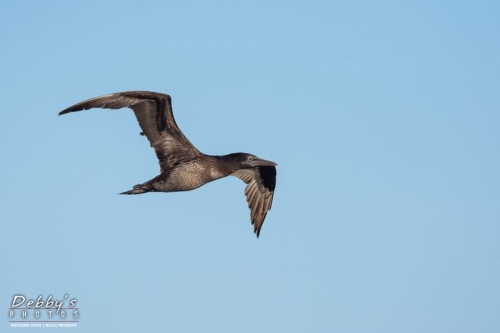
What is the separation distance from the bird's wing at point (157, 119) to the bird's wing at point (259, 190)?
368 cm

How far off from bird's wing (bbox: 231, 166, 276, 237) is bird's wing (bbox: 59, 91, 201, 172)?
368 centimetres

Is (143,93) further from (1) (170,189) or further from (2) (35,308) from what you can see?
(2) (35,308)

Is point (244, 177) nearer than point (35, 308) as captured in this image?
No

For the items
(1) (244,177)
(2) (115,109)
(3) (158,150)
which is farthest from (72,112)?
(1) (244,177)

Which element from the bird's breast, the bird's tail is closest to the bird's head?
the bird's breast

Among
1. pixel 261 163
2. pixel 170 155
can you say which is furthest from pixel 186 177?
pixel 261 163

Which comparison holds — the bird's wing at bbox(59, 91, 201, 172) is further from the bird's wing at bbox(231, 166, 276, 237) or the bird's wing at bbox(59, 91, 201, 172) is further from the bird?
the bird's wing at bbox(231, 166, 276, 237)

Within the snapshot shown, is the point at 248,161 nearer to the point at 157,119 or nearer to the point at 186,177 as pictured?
the point at 186,177

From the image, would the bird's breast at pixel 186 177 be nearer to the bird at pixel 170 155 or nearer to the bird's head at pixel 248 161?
the bird at pixel 170 155

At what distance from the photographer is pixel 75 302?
26266 millimetres

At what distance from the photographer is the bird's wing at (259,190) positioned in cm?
2898

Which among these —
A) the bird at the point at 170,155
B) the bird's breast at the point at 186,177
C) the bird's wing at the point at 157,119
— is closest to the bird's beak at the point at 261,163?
the bird at the point at 170,155

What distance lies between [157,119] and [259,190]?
5.05 meters

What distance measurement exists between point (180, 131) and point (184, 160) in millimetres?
734
